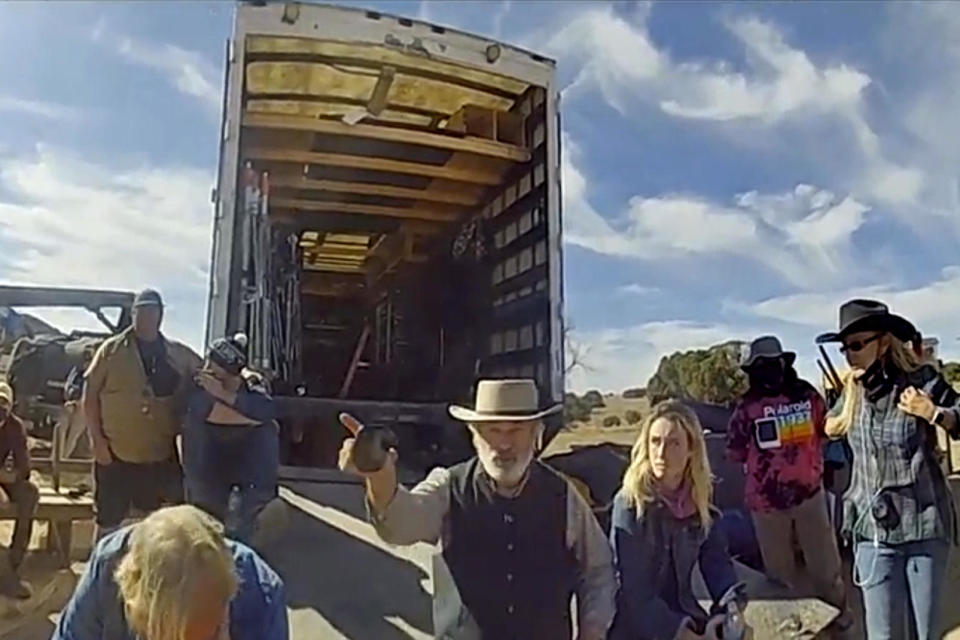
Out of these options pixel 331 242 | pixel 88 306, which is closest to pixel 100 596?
pixel 88 306

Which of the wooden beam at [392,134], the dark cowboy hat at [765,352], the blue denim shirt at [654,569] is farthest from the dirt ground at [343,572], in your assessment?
the wooden beam at [392,134]

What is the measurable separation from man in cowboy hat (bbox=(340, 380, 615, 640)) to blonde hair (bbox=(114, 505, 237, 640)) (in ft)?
0.97

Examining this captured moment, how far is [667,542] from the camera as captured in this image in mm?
1385

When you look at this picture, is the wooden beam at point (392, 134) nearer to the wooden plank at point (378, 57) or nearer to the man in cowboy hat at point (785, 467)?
the wooden plank at point (378, 57)

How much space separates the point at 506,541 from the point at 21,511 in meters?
0.74

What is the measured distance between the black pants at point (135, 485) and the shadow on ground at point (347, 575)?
0.18m

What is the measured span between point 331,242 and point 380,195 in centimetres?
13

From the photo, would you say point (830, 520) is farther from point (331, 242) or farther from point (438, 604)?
point (331, 242)

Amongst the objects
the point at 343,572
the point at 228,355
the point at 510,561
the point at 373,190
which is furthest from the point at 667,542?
the point at 373,190

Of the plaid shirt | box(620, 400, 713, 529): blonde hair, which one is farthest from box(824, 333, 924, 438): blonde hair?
box(620, 400, 713, 529): blonde hair

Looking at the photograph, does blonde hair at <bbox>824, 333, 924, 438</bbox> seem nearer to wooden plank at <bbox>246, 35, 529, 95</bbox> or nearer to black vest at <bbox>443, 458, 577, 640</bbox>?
black vest at <bbox>443, 458, 577, 640</bbox>

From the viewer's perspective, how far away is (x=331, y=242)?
169 cm

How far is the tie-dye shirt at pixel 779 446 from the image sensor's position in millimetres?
1623

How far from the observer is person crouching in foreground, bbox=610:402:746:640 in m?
1.37
